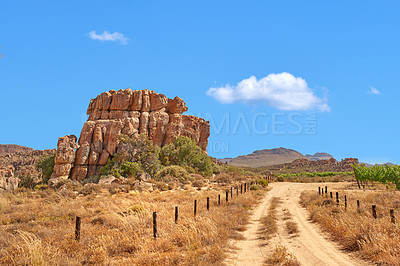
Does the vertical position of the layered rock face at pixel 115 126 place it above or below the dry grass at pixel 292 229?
above

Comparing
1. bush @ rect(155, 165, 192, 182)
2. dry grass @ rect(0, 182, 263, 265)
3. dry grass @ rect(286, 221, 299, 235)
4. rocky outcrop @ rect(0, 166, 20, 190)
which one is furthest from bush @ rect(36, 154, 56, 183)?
dry grass @ rect(286, 221, 299, 235)

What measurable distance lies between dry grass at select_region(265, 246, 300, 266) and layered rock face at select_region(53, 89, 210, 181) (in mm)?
46471

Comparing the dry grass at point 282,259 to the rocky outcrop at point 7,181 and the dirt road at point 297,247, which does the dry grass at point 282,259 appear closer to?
the dirt road at point 297,247

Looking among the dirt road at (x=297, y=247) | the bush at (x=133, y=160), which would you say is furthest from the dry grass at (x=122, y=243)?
the bush at (x=133, y=160)

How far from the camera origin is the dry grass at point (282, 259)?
8752mm

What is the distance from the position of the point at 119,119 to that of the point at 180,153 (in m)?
14.7

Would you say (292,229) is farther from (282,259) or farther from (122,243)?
(122,243)

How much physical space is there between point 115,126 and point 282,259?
166ft

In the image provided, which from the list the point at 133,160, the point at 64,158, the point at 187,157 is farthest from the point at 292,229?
the point at 64,158

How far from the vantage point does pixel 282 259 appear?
356 inches

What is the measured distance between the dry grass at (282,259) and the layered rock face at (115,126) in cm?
4647

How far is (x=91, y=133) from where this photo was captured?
5469 cm

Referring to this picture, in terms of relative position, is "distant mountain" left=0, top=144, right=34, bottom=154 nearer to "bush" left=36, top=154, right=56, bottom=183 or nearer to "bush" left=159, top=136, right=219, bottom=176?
"bush" left=36, top=154, right=56, bottom=183

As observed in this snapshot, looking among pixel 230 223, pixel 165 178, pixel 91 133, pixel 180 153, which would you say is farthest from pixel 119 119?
pixel 230 223
